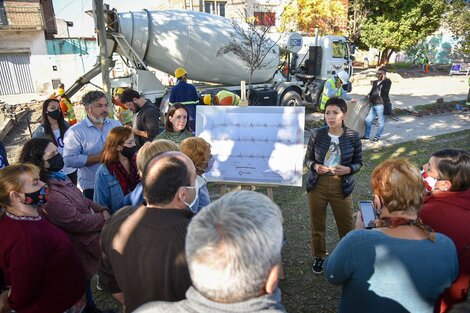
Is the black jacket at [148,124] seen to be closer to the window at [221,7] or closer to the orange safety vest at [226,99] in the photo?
the orange safety vest at [226,99]

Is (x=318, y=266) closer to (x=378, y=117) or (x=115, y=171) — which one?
(x=115, y=171)

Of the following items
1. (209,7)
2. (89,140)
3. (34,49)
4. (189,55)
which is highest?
(209,7)

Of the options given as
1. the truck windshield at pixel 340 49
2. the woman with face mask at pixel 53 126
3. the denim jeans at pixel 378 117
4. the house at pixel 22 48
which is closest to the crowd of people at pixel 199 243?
the woman with face mask at pixel 53 126

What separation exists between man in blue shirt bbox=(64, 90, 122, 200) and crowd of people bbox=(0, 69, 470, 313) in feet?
2.47

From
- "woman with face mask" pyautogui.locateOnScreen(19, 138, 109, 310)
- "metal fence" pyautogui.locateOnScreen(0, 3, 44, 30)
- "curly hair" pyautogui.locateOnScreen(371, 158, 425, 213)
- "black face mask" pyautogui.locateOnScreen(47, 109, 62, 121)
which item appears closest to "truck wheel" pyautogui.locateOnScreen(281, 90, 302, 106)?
"black face mask" pyautogui.locateOnScreen(47, 109, 62, 121)

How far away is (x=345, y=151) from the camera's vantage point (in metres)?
3.14

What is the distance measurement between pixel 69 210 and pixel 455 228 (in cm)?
243

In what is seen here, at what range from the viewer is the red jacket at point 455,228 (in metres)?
1.78

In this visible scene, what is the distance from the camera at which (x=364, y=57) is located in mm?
31062

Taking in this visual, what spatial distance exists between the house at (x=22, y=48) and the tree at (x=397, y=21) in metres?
20.9

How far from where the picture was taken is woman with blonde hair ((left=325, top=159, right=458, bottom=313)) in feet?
4.97

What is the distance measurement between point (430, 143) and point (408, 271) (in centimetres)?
747

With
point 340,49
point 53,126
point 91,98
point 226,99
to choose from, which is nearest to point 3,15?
point 226,99

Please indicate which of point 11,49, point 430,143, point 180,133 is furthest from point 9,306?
point 11,49
